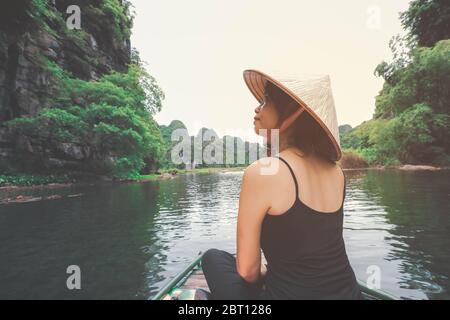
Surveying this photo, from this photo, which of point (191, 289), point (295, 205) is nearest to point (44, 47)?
point (191, 289)

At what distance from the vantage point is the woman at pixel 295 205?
58.5 inches

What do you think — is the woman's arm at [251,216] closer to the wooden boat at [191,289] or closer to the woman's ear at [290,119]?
the woman's ear at [290,119]

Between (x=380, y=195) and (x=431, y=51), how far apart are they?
24111 mm

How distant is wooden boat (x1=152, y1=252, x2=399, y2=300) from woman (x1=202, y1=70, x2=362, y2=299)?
638mm

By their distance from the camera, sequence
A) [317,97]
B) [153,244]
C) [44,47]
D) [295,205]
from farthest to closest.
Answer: [44,47]
[153,244]
[317,97]
[295,205]

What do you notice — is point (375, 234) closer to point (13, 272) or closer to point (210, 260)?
point (210, 260)

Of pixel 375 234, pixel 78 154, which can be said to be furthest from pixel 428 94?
pixel 78 154

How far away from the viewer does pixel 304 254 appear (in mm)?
1563

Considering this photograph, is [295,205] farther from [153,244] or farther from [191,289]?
[153,244]

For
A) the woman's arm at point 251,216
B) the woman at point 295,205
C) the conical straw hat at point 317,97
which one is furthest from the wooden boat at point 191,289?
the conical straw hat at point 317,97

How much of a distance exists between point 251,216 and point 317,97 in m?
0.75

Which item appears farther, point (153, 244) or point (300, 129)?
Answer: point (153, 244)

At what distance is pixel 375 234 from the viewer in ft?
22.2

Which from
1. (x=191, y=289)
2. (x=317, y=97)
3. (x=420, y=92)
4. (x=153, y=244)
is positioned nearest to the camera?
(x=317, y=97)
